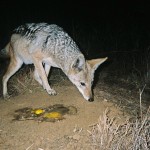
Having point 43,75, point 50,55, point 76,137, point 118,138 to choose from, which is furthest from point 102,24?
point 118,138

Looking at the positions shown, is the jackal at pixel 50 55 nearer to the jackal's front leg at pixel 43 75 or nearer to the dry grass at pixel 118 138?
the jackal's front leg at pixel 43 75

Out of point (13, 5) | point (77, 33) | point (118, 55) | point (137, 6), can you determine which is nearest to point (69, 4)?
point (13, 5)

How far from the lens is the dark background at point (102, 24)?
479 inches

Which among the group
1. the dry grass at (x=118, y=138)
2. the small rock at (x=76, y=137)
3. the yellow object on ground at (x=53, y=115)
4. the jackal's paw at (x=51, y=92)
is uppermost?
the dry grass at (x=118, y=138)

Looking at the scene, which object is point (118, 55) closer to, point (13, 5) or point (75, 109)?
point (75, 109)

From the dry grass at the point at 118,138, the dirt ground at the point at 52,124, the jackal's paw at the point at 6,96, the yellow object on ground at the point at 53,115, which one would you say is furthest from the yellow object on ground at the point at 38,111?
the dry grass at the point at 118,138

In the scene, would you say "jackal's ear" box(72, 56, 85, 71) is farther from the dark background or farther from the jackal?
the dark background

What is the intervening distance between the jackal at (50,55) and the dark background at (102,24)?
3372 mm

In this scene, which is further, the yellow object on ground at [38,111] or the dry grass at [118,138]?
the yellow object on ground at [38,111]

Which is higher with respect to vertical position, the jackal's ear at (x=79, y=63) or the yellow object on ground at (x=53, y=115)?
the jackal's ear at (x=79, y=63)

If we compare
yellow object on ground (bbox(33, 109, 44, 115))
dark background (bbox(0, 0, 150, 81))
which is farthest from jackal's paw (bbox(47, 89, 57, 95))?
dark background (bbox(0, 0, 150, 81))

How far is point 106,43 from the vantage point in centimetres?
1398

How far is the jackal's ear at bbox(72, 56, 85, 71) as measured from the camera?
24.0 feet

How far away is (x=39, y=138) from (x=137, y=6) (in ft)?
48.1
